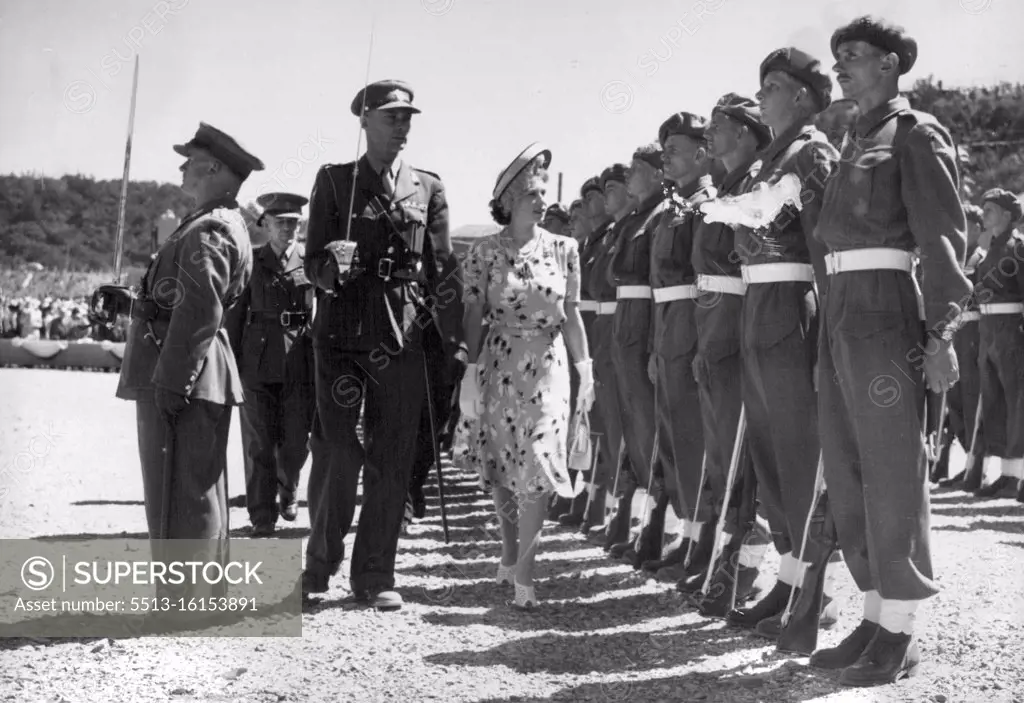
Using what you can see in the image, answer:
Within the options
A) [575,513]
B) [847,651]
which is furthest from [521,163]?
[575,513]

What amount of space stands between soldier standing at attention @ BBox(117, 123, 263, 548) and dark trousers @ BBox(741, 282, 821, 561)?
2464 millimetres

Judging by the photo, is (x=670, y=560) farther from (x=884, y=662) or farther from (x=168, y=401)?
(x=168, y=401)

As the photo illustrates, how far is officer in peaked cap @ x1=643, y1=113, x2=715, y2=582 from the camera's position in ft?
23.6

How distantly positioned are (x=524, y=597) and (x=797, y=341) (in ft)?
6.62

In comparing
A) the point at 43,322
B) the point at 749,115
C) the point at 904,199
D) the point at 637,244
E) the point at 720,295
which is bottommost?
the point at 720,295

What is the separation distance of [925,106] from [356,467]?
1991cm

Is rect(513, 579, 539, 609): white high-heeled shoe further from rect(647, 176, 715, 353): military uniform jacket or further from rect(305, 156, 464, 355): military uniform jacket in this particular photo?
rect(647, 176, 715, 353): military uniform jacket

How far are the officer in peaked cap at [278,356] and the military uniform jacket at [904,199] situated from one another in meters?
5.19

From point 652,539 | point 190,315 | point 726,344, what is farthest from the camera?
point 652,539

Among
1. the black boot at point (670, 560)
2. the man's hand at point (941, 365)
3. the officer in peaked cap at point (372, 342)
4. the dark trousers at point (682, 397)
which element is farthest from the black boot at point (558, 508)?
the man's hand at point (941, 365)

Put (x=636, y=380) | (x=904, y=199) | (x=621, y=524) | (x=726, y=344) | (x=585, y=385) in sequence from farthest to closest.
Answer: (x=621, y=524) → (x=636, y=380) → (x=585, y=385) → (x=726, y=344) → (x=904, y=199)

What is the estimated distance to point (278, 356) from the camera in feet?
31.0

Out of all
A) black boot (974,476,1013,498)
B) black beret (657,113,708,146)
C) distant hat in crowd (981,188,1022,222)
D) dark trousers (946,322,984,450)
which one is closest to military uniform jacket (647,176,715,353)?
black beret (657,113,708,146)

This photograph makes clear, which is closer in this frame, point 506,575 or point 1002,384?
point 506,575
